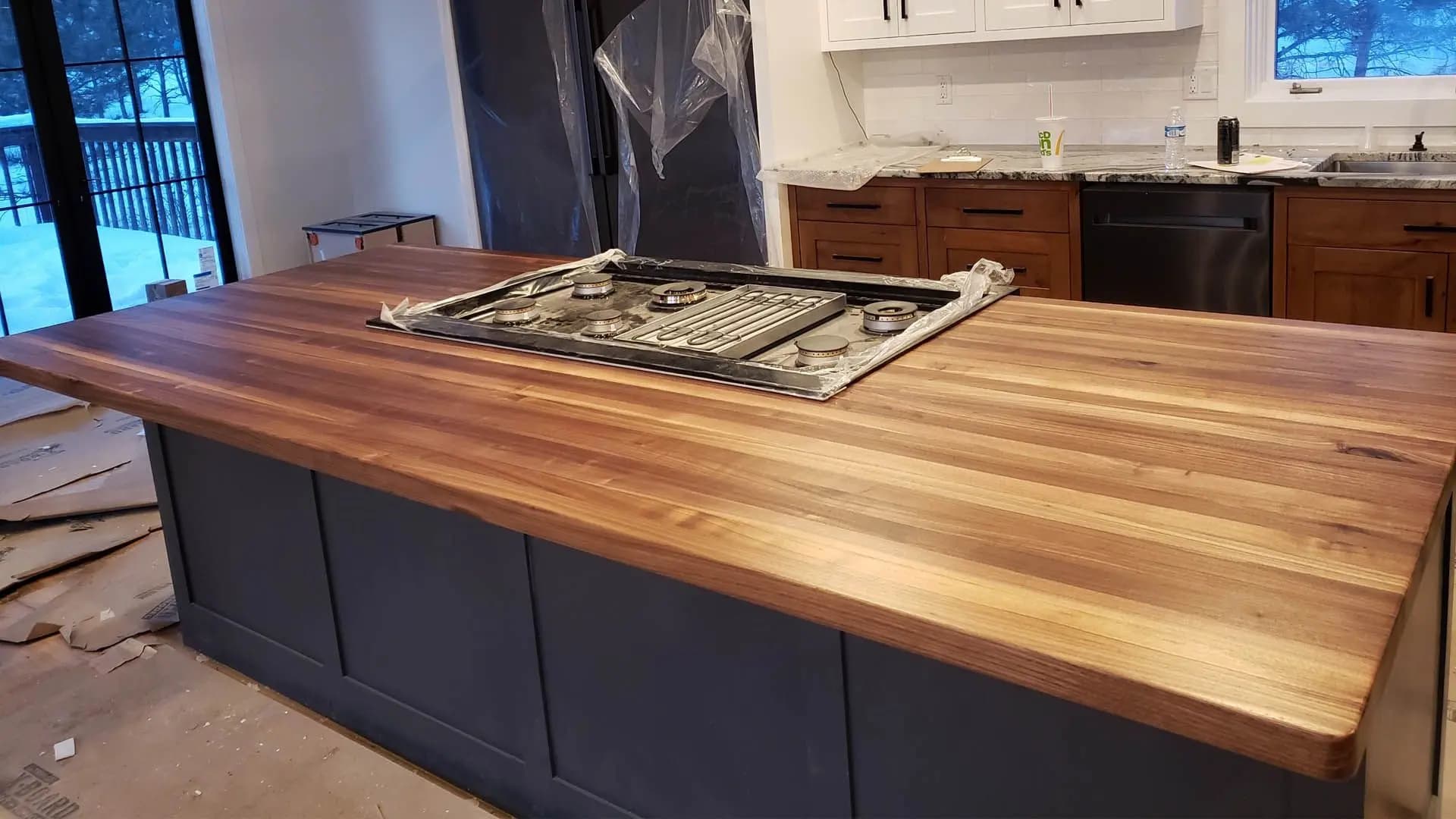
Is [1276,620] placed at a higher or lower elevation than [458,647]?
higher

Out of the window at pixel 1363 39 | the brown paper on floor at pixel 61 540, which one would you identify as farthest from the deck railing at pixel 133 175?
the window at pixel 1363 39

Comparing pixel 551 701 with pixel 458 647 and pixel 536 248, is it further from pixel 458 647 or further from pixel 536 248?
pixel 536 248

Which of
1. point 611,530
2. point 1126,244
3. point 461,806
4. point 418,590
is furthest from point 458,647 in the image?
point 1126,244

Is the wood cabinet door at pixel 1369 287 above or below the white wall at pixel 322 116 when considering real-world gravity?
below

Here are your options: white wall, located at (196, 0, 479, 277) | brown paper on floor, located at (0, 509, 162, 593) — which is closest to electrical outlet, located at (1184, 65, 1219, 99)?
white wall, located at (196, 0, 479, 277)

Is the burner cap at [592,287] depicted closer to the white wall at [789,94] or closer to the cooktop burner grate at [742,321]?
the cooktop burner grate at [742,321]

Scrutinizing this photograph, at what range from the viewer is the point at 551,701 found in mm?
2145

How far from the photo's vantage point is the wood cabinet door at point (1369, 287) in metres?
3.36

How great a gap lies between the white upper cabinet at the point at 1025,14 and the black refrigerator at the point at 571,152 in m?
0.88

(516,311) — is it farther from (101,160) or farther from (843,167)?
(101,160)

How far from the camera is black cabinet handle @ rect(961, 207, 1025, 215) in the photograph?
13.2ft

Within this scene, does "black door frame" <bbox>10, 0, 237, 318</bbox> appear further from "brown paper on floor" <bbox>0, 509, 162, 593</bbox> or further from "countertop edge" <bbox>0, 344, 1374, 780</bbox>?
"countertop edge" <bbox>0, 344, 1374, 780</bbox>

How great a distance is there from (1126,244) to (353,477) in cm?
284

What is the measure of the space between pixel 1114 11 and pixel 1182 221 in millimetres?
778
